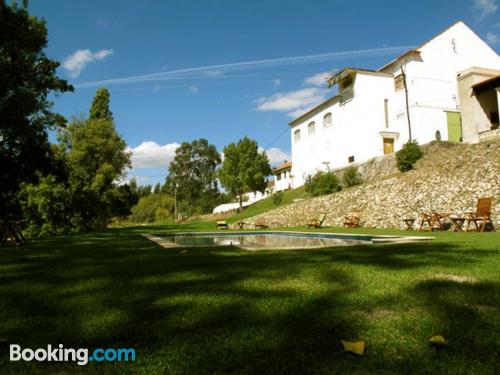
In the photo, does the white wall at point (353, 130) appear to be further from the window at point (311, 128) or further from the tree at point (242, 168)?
the tree at point (242, 168)

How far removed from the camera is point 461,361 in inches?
79.2

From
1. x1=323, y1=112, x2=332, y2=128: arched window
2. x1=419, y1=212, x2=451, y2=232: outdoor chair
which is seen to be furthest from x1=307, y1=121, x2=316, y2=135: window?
x1=419, y1=212, x2=451, y2=232: outdoor chair

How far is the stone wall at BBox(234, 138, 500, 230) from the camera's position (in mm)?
15436

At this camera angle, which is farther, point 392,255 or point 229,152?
point 229,152

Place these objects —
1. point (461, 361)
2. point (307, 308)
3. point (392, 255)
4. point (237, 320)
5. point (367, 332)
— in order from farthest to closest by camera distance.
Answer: point (392, 255) → point (307, 308) → point (237, 320) → point (367, 332) → point (461, 361)

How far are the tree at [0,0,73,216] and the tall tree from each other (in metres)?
17.1

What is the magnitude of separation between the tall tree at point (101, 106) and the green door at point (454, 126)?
3135cm

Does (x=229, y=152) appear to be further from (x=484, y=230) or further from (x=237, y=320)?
(x=237, y=320)

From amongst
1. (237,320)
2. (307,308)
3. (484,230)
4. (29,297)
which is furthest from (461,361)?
(484,230)

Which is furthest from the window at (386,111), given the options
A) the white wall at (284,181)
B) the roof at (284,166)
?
the roof at (284,166)

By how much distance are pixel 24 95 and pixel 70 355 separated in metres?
18.3

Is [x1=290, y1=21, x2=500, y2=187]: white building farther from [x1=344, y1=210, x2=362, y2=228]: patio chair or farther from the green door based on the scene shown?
[x1=344, y1=210, x2=362, y2=228]: patio chair

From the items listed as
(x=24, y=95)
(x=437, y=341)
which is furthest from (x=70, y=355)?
(x=24, y=95)

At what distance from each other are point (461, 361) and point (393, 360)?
37cm
